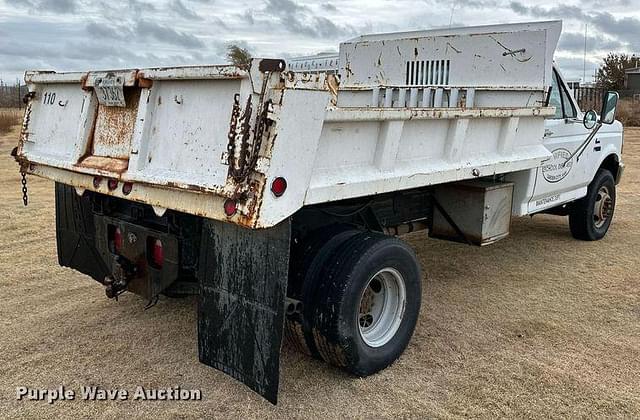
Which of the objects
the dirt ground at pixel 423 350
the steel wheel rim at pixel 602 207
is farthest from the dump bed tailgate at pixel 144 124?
the steel wheel rim at pixel 602 207

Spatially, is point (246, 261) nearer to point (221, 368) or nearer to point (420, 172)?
point (221, 368)

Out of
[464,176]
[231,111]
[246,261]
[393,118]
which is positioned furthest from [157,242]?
[464,176]

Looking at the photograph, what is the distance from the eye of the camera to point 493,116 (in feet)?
14.3

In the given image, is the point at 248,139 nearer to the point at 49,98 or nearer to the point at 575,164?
the point at 49,98

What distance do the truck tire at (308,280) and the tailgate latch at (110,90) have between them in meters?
1.33

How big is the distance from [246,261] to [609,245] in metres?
5.07

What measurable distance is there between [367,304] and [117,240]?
166 centimetres

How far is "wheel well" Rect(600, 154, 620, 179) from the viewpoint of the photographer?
7020 millimetres

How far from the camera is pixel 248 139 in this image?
2.87 metres

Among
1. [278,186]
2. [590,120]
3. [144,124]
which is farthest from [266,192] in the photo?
[590,120]

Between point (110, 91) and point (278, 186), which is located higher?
point (110, 91)

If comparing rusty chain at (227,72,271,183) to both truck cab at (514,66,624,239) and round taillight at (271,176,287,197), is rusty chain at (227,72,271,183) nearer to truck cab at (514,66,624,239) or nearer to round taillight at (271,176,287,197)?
round taillight at (271,176,287,197)

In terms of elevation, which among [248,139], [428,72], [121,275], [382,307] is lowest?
[382,307]

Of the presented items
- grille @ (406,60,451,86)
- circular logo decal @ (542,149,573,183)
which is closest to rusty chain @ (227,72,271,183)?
circular logo decal @ (542,149,573,183)
